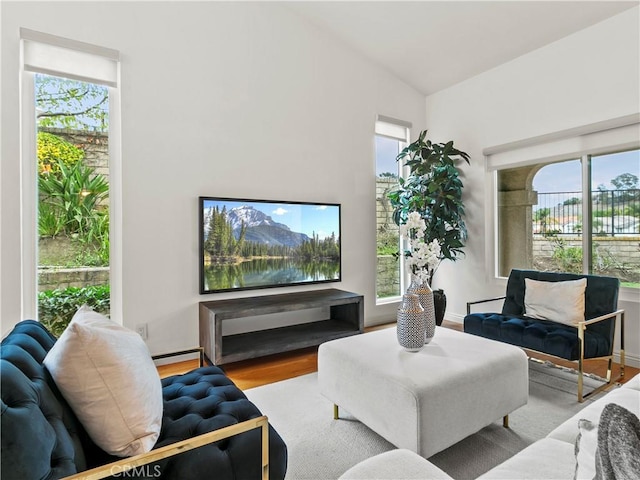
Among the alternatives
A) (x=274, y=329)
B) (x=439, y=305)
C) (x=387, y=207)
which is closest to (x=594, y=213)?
(x=439, y=305)

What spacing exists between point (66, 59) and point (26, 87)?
1.17 ft

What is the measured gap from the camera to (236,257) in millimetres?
3369

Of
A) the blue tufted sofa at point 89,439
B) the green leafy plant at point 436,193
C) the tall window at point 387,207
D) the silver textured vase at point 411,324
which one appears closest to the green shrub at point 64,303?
the blue tufted sofa at point 89,439

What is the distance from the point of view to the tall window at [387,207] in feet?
14.4

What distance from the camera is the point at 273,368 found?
9.96 ft

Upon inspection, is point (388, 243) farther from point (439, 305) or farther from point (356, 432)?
point (356, 432)

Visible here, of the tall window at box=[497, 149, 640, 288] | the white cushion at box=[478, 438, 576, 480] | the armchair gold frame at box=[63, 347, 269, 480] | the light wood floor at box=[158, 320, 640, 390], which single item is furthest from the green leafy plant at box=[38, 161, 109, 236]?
the tall window at box=[497, 149, 640, 288]

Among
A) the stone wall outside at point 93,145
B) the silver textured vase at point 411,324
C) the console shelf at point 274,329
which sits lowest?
the console shelf at point 274,329

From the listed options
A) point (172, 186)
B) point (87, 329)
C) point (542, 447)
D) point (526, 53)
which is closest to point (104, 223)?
point (172, 186)

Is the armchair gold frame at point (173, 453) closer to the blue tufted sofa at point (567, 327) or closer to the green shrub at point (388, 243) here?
the blue tufted sofa at point (567, 327)

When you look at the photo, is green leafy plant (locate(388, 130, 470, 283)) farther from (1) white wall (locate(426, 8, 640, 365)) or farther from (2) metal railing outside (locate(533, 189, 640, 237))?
(2) metal railing outside (locate(533, 189, 640, 237))

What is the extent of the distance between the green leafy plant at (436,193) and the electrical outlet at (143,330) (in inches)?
114

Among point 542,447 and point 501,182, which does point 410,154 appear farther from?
point 542,447

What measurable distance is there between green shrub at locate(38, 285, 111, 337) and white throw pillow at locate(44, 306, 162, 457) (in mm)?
1947
